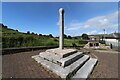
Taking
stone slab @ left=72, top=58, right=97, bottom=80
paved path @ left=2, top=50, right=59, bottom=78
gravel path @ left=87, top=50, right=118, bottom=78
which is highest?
paved path @ left=2, top=50, right=59, bottom=78

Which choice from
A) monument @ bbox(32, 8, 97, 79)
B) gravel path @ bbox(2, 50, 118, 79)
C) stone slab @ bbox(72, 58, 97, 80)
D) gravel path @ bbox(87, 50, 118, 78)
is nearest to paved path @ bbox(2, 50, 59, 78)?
gravel path @ bbox(2, 50, 118, 79)

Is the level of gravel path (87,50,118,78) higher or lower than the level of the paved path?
lower

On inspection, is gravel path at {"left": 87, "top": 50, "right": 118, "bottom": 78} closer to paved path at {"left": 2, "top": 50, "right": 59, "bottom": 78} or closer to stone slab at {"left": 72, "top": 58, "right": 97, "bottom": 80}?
stone slab at {"left": 72, "top": 58, "right": 97, "bottom": 80}

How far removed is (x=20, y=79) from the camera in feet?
9.22

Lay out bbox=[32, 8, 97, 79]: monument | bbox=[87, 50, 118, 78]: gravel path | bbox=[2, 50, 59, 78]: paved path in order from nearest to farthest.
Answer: bbox=[2, 50, 59, 78]: paved path → bbox=[32, 8, 97, 79]: monument → bbox=[87, 50, 118, 78]: gravel path

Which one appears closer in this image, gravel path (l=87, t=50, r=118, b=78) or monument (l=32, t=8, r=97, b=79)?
monument (l=32, t=8, r=97, b=79)

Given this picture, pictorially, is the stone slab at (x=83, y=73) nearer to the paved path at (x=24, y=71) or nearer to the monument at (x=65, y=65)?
the monument at (x=65, y=65)

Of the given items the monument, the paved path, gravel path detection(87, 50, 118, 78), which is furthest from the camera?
gravel path detection(87, 50, 118, 78)

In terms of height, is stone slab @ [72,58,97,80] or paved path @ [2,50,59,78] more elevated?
paved path @ [2,50,59,78]

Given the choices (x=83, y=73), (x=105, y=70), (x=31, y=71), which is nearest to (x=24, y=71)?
(x=31, y=71)

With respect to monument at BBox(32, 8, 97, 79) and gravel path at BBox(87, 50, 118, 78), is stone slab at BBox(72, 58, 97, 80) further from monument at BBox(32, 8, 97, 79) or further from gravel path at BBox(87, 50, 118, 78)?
gravel path at BBox(87, 50, 118, 78)

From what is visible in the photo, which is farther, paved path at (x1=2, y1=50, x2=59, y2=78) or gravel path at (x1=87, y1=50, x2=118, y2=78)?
gravel path at (x1=87, y1=50, x2=118, y2=78)

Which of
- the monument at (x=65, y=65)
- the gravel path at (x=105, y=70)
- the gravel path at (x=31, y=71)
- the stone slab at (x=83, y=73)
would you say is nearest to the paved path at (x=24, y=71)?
the gravel path at (x=31, y=71)

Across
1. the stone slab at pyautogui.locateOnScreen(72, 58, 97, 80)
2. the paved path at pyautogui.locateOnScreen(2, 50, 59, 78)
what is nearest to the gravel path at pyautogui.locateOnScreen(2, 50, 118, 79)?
the paved path at pyautogui.locateOnScreen(2, 50, 59, 78)
